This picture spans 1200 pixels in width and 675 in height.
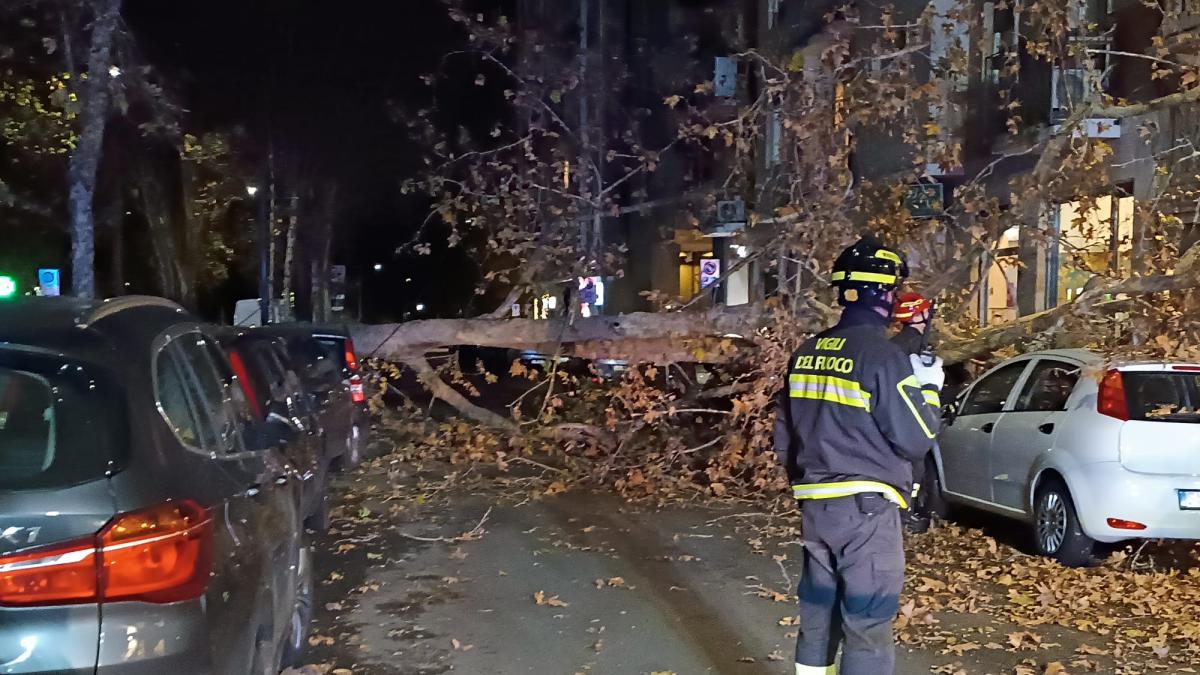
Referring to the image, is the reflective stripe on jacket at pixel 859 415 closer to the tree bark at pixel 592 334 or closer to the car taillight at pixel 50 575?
the car taillight at pixel 50 575

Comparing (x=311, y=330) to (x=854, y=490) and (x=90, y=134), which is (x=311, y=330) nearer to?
(x=90, y=134)

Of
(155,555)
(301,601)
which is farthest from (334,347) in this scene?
(155,555)

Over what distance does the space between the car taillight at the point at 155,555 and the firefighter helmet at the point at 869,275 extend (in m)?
2.48

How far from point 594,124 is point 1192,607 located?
11222mm

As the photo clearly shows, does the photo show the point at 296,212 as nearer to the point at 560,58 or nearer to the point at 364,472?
the point at 560,58

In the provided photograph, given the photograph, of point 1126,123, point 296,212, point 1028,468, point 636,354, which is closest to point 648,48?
point 296,212

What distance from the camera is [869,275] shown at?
4.32m

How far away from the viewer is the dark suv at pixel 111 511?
3.03m

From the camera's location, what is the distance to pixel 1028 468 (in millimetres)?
8148

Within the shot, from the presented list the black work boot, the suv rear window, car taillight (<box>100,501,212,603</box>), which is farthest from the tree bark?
car taillight (<box>100,501,212,603</box>)

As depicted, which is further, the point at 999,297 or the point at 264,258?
the point at 264,258

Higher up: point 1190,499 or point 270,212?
point 270,212

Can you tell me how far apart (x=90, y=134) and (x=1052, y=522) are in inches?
472

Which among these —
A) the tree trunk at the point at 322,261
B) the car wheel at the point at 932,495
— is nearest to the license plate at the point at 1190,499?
the car wheel at the point at 932,495
